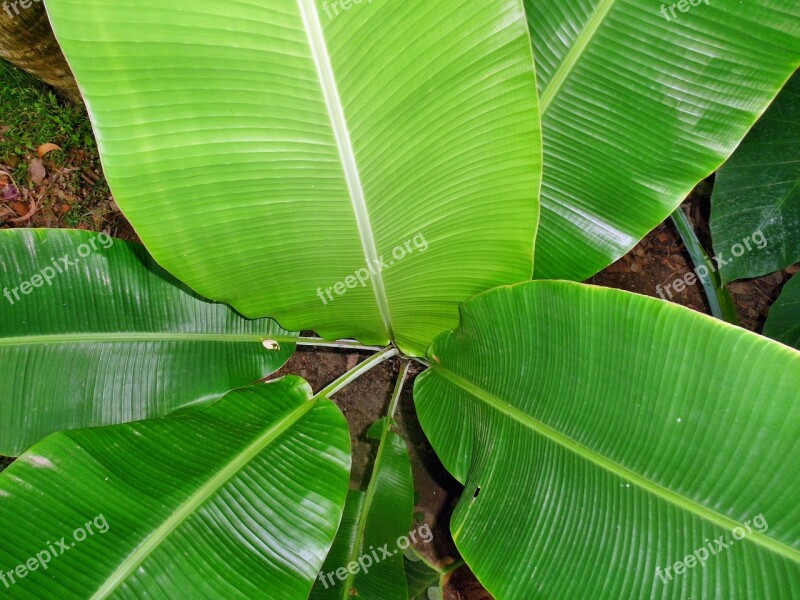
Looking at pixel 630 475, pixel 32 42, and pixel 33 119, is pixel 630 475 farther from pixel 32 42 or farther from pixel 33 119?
pixel 33 119

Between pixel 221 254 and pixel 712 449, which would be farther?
pixel 221 254

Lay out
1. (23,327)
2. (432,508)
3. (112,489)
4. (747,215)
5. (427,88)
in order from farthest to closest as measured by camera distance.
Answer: (432,508) → (747,215) → (23,327) → (112,489) → (427,88)

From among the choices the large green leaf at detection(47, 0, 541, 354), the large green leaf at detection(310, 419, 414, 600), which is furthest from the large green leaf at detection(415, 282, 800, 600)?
the large green leaf at detection(310, 419, 414, 600)

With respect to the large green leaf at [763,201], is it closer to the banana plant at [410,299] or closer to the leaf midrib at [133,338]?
the banana plant at [410,299]

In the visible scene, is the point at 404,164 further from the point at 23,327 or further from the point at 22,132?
the point at 22,132

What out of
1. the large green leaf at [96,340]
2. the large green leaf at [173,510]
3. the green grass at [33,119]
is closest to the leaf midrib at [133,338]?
the large green leaf at [96,340]

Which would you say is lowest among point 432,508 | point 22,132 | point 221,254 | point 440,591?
point 440,591

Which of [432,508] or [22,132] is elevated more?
[22,132]

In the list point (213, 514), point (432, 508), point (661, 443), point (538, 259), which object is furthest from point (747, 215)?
point (213, 514)

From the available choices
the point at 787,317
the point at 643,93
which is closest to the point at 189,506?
the point at 643,93
